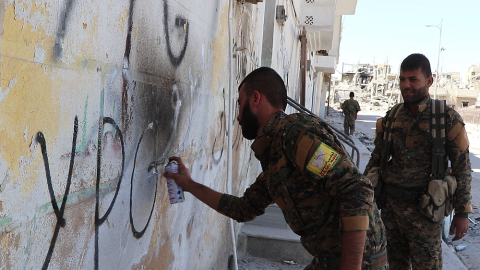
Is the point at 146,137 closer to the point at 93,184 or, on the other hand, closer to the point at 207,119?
the point at 93,184

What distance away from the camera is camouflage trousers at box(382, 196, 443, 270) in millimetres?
2846

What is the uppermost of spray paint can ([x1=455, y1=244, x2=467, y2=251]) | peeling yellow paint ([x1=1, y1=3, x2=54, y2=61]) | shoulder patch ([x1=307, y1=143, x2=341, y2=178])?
peeling yellow paint ([x1=1, y1=3, x2=54, y2=61])

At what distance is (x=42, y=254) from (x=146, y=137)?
0.73 metres

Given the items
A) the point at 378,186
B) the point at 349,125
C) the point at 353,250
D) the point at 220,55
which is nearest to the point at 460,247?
the point at 378,186

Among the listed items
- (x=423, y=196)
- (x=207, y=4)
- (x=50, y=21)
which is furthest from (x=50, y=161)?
(x=423, y=196)

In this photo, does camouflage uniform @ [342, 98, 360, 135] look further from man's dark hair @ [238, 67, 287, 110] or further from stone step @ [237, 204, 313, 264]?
man's dark hair @ [238, 67, 287, 110]

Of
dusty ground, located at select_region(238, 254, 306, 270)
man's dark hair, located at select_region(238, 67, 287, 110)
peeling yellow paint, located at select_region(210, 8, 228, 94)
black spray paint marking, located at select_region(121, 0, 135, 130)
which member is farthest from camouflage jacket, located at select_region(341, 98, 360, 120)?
black spray paint marking, located at select_region(121, 0, 135, 130)

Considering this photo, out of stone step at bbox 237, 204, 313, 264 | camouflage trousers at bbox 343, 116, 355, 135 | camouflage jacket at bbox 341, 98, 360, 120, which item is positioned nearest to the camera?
stone step at bbox 237, 204, 313, 264

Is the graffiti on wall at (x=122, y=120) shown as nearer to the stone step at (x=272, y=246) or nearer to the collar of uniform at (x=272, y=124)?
the collar of uniform at (x=272, y=124)

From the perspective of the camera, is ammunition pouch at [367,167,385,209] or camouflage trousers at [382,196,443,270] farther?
ammunition pouch at [367,167,385,209]

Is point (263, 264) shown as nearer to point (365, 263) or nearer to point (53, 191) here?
point (365, 263)

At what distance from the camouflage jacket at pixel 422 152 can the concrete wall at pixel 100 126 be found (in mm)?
1395

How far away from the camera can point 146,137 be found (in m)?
1.79

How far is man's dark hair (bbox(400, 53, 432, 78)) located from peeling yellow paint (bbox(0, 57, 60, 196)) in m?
2.42
